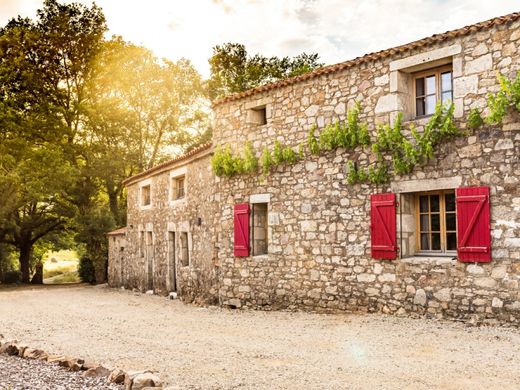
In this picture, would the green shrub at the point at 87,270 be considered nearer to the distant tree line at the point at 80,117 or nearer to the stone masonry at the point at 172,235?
the distant tree line at the point at 80,117

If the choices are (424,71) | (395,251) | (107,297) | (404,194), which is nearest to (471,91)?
(424,71)

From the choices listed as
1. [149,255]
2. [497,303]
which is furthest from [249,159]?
[149,255]

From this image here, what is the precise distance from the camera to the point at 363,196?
9906mm

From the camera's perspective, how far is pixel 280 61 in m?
27.8

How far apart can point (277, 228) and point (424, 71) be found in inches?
159

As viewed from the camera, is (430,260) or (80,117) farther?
(80,117)

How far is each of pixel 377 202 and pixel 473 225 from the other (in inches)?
66.6

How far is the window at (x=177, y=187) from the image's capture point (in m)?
16.1

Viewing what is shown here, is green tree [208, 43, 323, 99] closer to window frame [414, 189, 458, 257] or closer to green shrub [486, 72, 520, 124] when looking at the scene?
window frame [414, 189, 458, 257]

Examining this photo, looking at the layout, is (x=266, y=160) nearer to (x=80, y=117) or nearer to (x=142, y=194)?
(x=142, y=194)

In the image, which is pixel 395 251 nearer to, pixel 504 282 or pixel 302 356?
pixel 504 282

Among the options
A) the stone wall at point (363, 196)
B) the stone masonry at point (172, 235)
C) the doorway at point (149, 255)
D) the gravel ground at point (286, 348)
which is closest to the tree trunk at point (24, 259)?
the stone masonry at point (172, 235)

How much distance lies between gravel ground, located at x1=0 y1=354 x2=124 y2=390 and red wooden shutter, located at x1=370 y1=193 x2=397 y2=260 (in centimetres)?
534

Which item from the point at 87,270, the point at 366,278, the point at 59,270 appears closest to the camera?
the point at 366,278
